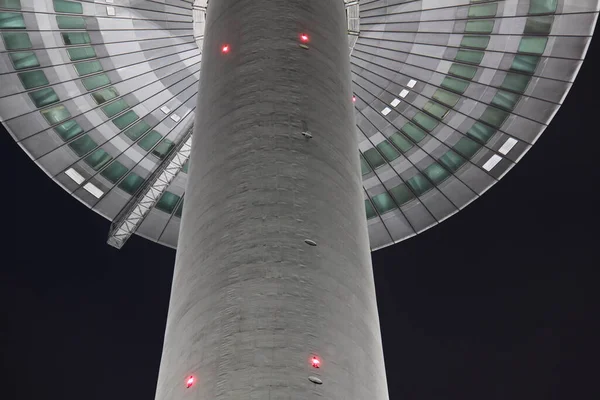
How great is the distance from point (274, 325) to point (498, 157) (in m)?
29.2

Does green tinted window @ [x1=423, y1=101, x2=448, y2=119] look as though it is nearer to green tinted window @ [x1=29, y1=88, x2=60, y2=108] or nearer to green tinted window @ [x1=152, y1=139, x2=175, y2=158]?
green tinted window @ [x1=152, y1=139, x2=175, y2=158]

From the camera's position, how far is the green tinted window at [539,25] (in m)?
38.0

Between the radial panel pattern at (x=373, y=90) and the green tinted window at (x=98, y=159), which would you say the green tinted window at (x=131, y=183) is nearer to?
the radial panel pattern at (x=373, y=90)

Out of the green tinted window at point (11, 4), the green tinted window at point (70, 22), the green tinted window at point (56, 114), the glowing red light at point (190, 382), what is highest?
the green tinted window at point (70, 22)

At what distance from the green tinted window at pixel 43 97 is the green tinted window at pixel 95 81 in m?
1.83

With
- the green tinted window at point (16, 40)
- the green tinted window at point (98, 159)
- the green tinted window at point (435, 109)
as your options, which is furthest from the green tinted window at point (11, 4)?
the green tinted window at point (435, 109)

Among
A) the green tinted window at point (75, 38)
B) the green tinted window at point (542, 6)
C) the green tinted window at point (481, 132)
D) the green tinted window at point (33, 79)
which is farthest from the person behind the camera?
the green tinted window at point (481, 132)

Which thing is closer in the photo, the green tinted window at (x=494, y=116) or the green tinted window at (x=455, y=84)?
the green tinted window at (x=494, y=116)

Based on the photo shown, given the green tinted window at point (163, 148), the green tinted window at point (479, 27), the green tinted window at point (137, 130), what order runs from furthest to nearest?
1. the green tinted window at point (163, 148)
2. the green tinted window at point (137, 130)
3. the green tinted window at point (479, 27)

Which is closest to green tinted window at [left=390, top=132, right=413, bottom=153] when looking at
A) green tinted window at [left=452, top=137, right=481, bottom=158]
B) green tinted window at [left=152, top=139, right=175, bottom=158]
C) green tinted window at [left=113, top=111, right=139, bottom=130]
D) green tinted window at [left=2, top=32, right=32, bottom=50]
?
green tinted window at [left=452, top=137, right=481, bottom=158]

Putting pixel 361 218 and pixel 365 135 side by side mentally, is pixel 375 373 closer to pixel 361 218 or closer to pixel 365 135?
pixel 361 218

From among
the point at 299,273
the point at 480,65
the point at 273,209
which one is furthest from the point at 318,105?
the point at 480,65

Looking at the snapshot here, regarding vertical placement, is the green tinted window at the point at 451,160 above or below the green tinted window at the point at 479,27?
below

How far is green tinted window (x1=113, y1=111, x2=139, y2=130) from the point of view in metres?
42.8
